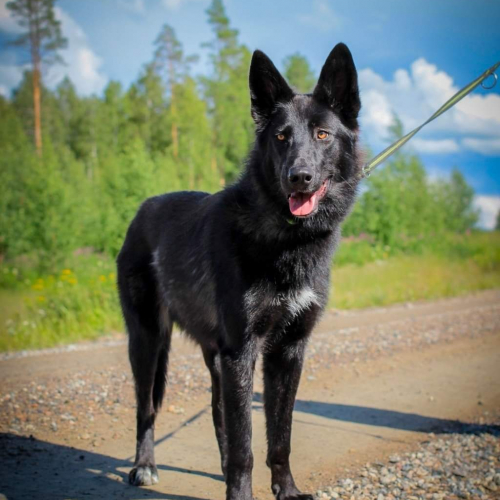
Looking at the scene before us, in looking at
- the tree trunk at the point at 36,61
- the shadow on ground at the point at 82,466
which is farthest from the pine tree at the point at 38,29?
the shadow on ground at the point at 82,466

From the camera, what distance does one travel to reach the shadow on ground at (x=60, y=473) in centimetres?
328

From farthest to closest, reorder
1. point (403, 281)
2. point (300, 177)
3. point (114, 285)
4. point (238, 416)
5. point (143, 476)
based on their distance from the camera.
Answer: point (403, 281)
point (114, 285)
point (143, 476)
point (238, 416)
point (300, 177)

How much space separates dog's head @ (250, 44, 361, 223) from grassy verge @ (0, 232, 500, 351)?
3.24 meters

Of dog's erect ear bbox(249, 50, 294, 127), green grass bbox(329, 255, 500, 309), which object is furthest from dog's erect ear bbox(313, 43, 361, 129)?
green grass bbox(329, 255, 500, 309)

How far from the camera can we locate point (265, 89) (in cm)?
305

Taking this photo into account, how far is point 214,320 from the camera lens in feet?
10.2

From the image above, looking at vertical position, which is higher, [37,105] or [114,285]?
[37,105]

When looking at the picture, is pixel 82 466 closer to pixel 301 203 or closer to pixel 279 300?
pixel 279 300

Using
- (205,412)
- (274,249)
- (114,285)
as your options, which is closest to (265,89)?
(274,249)

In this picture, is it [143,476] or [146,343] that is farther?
[146,343]

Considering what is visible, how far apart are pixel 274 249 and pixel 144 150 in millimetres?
17494

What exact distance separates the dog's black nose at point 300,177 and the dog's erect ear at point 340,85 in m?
0.61

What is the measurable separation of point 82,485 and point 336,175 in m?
2.66

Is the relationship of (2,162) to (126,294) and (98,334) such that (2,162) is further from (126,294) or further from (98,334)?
(126,294)
